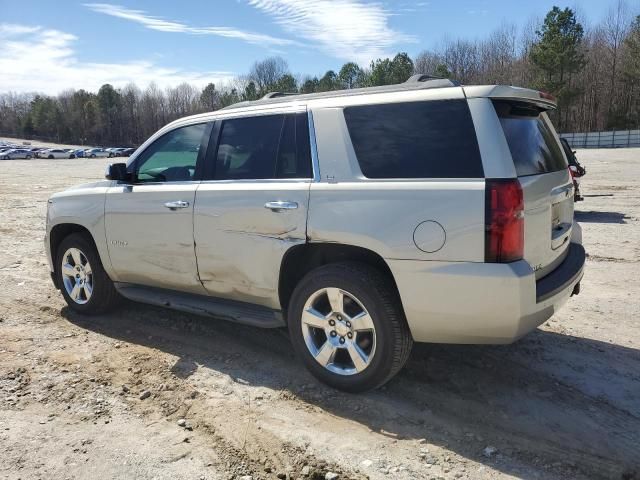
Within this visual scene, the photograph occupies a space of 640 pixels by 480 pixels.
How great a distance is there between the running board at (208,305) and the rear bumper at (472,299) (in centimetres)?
114

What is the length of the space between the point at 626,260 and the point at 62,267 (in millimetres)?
7092

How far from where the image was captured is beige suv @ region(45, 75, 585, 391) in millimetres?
3055

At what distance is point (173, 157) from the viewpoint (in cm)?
468

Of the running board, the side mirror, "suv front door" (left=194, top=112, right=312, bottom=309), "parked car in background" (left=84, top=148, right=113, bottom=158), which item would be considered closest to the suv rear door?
"suv front door" (left=194, top=112, right=312, bottom=309)

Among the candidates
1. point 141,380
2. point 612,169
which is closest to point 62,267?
point 141,380

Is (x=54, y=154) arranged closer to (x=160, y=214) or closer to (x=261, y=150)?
(x=160, y=214)

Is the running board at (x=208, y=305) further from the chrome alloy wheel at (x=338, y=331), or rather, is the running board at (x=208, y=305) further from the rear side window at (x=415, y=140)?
the rear side window at (x=415, y=140)

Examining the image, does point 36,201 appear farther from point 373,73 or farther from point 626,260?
point 373,73

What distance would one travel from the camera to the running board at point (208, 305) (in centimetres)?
394

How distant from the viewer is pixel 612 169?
2331 cm

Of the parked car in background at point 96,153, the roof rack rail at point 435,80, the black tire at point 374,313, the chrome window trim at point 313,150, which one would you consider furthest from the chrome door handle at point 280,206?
the parked car in background at point 96,153

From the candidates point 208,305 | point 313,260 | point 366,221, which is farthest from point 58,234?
point 366,221

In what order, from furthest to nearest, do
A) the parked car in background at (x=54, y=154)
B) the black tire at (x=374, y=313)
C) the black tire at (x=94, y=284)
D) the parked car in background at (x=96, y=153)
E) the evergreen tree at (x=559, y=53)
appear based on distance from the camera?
the parked car in background at (x=96, y=153), the parked car in background at (x=54, y=154), the evergreen tree at (x=559, y=53), the black tire at (x=94, y=284), the black tire at (x=374, y=313)

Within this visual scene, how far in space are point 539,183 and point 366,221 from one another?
111 cm
